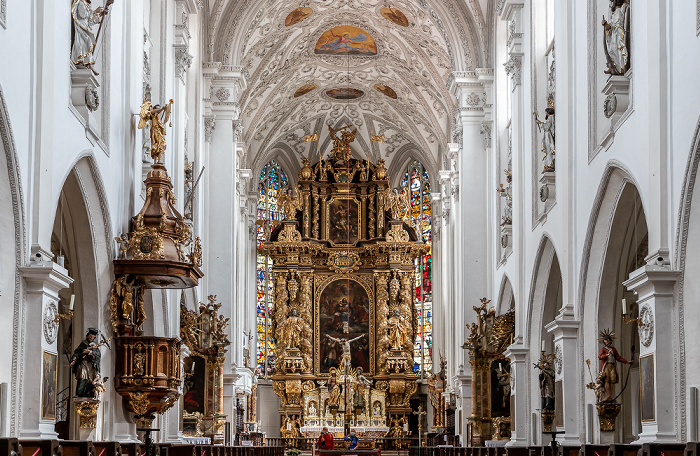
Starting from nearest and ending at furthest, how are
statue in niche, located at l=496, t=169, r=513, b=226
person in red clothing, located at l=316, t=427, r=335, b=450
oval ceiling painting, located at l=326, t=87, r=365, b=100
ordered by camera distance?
statue in niche, located at l=496, t=169, r=513, b=226, person in red clothing, located at l=316, t=427, r=335, b=450, oval ceiling painting, located at l=326, t=87, r=365, b=100

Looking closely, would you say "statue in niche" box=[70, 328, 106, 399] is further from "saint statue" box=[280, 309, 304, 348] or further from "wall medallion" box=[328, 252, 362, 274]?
"wall medallion" box=[328, 252, 362, 274]

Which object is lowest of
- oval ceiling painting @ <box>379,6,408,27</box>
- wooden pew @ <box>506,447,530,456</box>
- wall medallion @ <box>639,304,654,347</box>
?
wooden pew @ <box>506,447,530,456</box>

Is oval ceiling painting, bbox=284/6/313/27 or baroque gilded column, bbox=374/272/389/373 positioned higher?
oval ceiling painting, bbox=284/6/313/27

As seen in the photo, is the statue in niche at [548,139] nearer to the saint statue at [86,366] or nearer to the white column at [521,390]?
the white column at [521,390]

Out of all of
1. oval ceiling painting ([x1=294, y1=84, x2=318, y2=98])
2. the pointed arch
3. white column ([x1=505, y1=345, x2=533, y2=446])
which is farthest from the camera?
oval ceiling painting ([x1=294, y1=84, x2=318, y2=98])

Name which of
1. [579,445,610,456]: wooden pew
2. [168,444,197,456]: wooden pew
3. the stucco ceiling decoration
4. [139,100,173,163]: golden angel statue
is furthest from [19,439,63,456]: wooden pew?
the stucco ceiling decoration

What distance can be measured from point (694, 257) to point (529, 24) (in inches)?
421

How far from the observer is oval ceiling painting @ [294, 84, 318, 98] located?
37500 millimetres

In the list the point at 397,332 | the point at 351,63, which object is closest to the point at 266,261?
the point at 397,332

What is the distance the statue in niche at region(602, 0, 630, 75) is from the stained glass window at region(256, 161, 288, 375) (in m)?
27.1

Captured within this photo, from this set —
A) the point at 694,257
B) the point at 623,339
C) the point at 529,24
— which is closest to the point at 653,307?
the point at 694,257

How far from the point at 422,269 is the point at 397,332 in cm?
363

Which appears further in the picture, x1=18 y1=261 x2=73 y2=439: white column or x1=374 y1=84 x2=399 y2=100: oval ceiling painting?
x1=374 y1=84 x2=399 y2=100: oval ceiling painting

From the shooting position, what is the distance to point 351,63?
3603 cm
